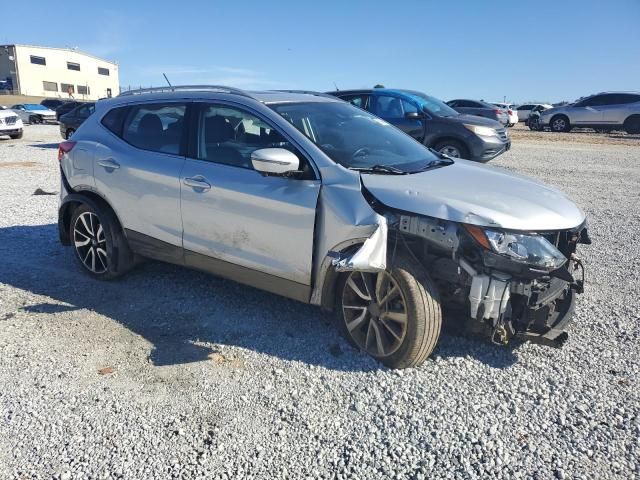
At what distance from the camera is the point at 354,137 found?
401cm

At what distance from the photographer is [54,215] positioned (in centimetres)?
747

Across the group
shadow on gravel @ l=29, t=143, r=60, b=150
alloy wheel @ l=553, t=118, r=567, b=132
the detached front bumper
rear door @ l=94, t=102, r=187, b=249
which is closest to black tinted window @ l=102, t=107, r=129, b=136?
rear door @ l=94, t=102, r=187, b=249

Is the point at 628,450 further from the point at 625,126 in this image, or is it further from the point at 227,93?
the point at 625,126

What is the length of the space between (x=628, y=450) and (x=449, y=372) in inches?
41.3

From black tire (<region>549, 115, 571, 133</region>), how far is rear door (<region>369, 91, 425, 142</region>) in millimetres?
16631

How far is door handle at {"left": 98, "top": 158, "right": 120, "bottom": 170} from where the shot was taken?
449 centimetres

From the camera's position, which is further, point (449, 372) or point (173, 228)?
point (173, 228)

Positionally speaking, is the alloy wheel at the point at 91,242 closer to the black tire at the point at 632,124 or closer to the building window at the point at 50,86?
the black tire at the point at 632,124

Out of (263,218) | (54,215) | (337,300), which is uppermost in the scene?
(263,218)

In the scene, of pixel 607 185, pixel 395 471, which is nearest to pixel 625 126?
pixel 607 185

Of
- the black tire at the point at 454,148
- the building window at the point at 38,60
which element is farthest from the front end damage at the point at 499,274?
the building window at the point at 38,60

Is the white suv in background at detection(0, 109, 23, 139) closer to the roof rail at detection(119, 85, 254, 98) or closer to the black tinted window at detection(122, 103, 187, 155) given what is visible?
the roof rail at detection(119, 85, 254, 98)

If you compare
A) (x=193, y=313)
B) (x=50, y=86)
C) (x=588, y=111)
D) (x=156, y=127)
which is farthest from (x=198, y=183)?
(x=50, y=86)

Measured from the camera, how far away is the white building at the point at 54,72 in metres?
71.6
